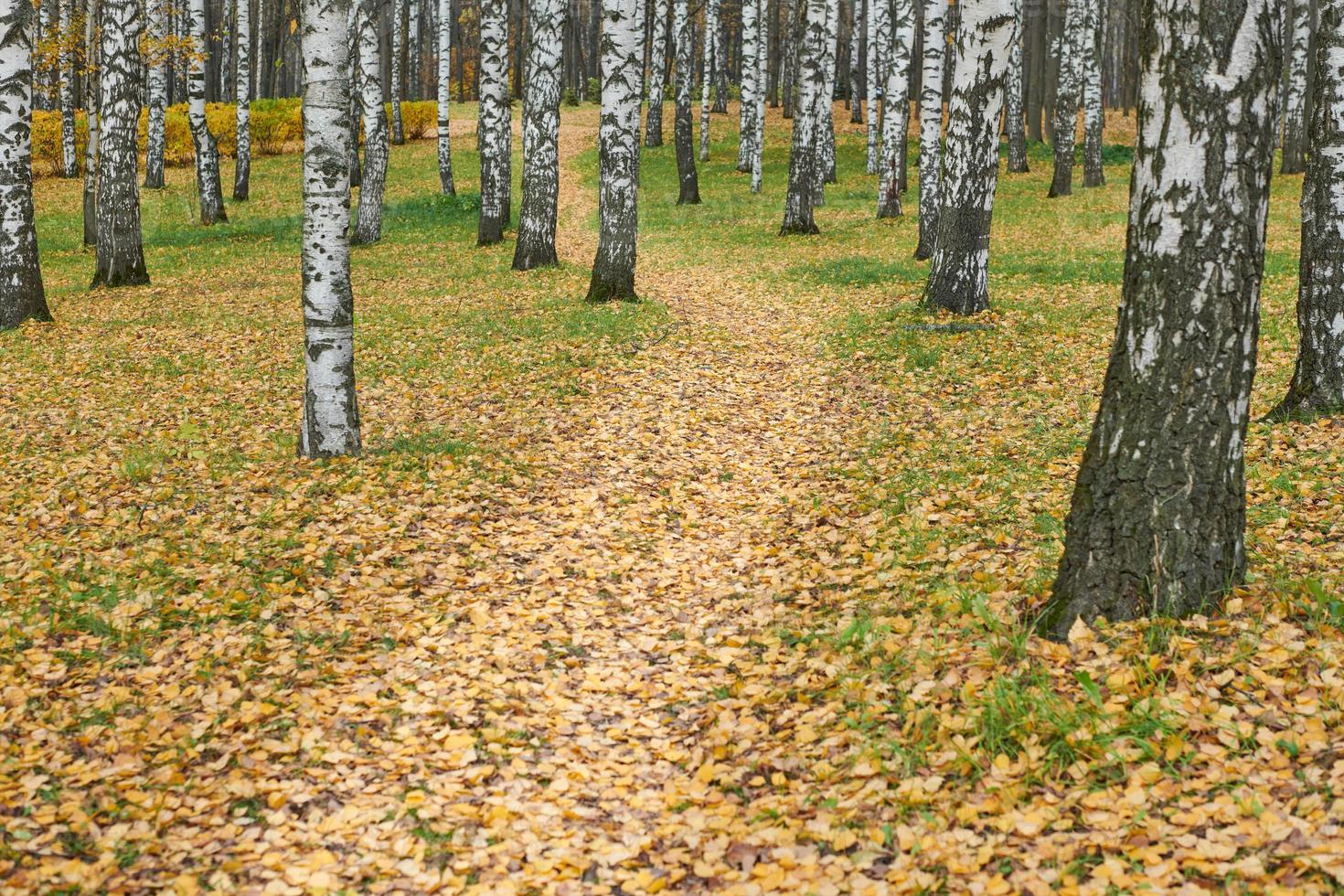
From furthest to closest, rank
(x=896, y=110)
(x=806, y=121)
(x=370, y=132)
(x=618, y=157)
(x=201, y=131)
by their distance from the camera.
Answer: (x=201, y=131)
(x=896, y=110)
(x=806, y=121)
(x=370, y=132)
(x=618, y=157)

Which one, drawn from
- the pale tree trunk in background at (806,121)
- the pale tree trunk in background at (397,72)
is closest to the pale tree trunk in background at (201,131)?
the pale tree trunk in background at (806,121)

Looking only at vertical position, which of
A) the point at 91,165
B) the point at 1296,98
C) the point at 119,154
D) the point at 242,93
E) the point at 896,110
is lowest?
the point at 119,154

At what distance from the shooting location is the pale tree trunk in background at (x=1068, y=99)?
2392cm

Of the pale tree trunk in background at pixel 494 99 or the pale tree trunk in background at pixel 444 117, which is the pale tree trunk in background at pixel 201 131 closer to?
the pale tree trunk in background at pixel 444 117

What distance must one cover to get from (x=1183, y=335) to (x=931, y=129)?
13268 millimetres

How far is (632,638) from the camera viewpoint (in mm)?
5973

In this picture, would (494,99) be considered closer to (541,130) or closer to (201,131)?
(541,130)

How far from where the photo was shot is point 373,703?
5215 millimetres

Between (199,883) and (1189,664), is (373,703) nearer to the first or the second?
(199,883)

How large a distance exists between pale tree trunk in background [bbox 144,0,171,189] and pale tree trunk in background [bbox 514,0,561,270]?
8.19 meters

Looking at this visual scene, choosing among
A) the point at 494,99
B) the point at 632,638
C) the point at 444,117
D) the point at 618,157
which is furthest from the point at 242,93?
the point at 632,638

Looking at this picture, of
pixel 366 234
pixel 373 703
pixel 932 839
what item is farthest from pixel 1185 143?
pixel 366 234

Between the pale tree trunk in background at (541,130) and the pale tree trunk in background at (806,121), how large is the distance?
5279 millimetres

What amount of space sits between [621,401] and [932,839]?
660cm
